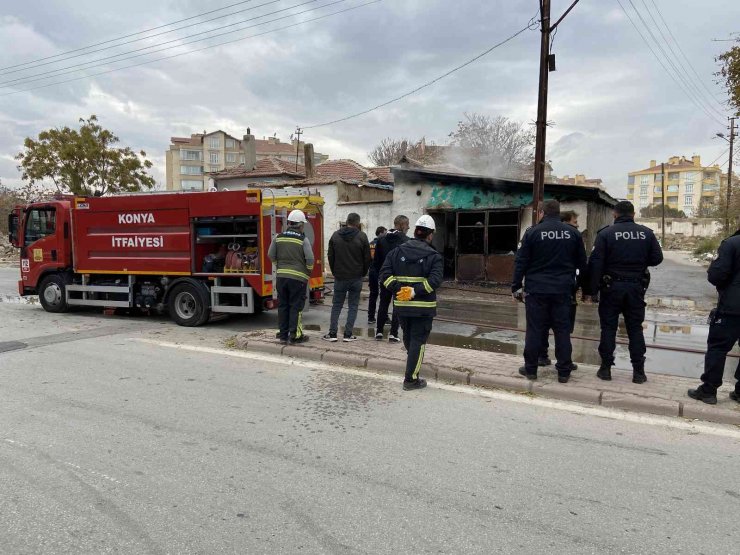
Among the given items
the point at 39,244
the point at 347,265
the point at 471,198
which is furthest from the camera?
the point at 471,198

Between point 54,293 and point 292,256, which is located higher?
point 292,256

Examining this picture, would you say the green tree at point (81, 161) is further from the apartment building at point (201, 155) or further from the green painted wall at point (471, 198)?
the apartment building at point (201, 155)

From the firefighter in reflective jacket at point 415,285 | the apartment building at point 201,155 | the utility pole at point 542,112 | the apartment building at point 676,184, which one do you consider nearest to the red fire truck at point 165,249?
the firefighter in reflective jacket at point 415,285

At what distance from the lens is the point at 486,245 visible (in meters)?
15.2

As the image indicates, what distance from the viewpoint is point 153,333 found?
8602 mm

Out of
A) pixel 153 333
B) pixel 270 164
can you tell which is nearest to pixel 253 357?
pixel 153 333

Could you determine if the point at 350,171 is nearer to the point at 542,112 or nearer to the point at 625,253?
the point at 542,112

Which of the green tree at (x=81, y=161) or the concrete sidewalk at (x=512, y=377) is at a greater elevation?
the green tree at (x=81, y=161)

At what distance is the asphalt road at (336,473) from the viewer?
111 inches

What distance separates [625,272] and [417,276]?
7.04 feet

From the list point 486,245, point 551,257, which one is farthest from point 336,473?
point 486,245

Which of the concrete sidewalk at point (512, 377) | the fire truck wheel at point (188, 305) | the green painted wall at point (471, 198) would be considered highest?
the green painted wall at point (471, 198)

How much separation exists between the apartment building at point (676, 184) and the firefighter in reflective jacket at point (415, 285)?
124m

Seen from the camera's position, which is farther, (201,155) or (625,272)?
(201,155)
